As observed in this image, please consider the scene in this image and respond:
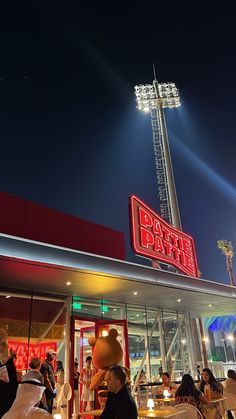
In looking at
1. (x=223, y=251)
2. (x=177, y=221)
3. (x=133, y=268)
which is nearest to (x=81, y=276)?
(x=133, y=268)

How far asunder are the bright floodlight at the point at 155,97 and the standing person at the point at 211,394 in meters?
28.9

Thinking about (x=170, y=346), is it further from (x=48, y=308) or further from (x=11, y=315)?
(x=11, y=315)

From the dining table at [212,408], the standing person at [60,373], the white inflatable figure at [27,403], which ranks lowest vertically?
the dining table at [212,408]

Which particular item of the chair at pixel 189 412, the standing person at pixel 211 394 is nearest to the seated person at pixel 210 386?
the standing person at pixel 211 394

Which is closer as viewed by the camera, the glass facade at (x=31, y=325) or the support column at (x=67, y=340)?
the glass facade at (x=31, y=325)

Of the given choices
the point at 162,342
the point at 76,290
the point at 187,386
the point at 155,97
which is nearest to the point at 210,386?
the point at 187,386

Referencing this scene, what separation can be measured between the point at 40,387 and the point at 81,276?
567 cm

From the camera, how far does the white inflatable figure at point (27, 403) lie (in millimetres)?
3053

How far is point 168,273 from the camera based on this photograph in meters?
10.0

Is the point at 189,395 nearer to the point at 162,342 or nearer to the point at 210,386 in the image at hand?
the point at 210,386

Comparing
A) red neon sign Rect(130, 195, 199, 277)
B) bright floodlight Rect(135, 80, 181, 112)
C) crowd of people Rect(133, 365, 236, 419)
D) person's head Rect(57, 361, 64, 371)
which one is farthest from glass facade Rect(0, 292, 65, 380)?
bright floodlight Rect(135, 80, 181, 112)

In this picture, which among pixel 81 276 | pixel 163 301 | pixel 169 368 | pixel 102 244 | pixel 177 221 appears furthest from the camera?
pixel 177 221

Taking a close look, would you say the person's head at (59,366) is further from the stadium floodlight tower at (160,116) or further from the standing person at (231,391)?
the stadium floodlight tower at (160,116)

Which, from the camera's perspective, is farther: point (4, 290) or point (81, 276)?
point (4, 290)
